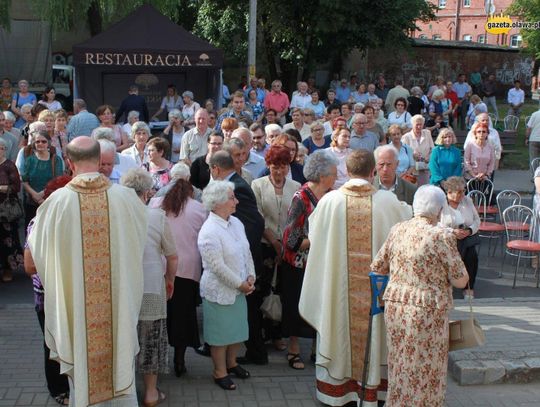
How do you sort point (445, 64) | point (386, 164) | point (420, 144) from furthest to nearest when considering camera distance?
point (445, 64) → point (420, 144) → point (386, 164)

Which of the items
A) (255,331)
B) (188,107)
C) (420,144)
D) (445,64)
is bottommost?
(255,331)

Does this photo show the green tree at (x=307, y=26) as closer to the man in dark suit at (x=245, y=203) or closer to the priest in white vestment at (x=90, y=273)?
the man in dark suit at (x=245, y=203)

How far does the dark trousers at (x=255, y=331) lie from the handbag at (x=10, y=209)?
341 cm

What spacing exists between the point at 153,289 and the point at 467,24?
60469 millimetres

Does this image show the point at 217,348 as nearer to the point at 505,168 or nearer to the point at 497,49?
the point at 505,168

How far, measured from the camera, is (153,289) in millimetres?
5145

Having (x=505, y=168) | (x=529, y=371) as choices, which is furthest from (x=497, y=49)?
(x=529, y=371)

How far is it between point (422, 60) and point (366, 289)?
3038cm

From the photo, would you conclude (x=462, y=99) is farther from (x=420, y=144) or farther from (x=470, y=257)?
(x=470, y=257)

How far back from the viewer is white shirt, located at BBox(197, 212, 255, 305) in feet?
17.4

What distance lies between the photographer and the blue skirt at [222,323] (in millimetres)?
5473

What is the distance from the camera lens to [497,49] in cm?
3716

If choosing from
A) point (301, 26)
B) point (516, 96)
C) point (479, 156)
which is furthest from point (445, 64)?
point (479, 156)
